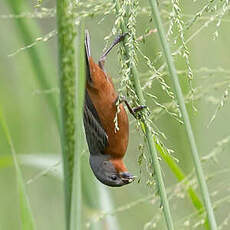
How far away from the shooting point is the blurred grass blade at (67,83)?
0.81 m

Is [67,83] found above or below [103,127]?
above

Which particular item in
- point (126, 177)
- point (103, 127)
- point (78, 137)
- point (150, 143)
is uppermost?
point (78, 137)

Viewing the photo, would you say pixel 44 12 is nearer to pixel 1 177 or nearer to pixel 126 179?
pixel 126 179

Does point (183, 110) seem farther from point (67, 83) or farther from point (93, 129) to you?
point (93, 129)

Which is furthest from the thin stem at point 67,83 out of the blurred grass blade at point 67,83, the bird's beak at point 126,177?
the bird's beak at point 126,177

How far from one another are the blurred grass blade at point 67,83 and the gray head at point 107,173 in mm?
1062

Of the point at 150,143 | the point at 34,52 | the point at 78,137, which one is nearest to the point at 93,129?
the point at 34,52

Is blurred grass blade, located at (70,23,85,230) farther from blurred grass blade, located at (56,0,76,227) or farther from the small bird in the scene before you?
the small bird

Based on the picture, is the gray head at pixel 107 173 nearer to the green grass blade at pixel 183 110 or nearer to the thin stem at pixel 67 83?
the green grass blade at pixel 183 110

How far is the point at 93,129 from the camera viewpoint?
184 cm

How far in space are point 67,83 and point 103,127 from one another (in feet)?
3.54

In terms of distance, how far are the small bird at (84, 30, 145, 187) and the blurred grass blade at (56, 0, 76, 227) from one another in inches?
38.1

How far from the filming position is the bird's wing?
1.83 m

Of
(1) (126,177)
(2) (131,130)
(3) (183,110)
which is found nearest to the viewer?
(3) (183,110)
